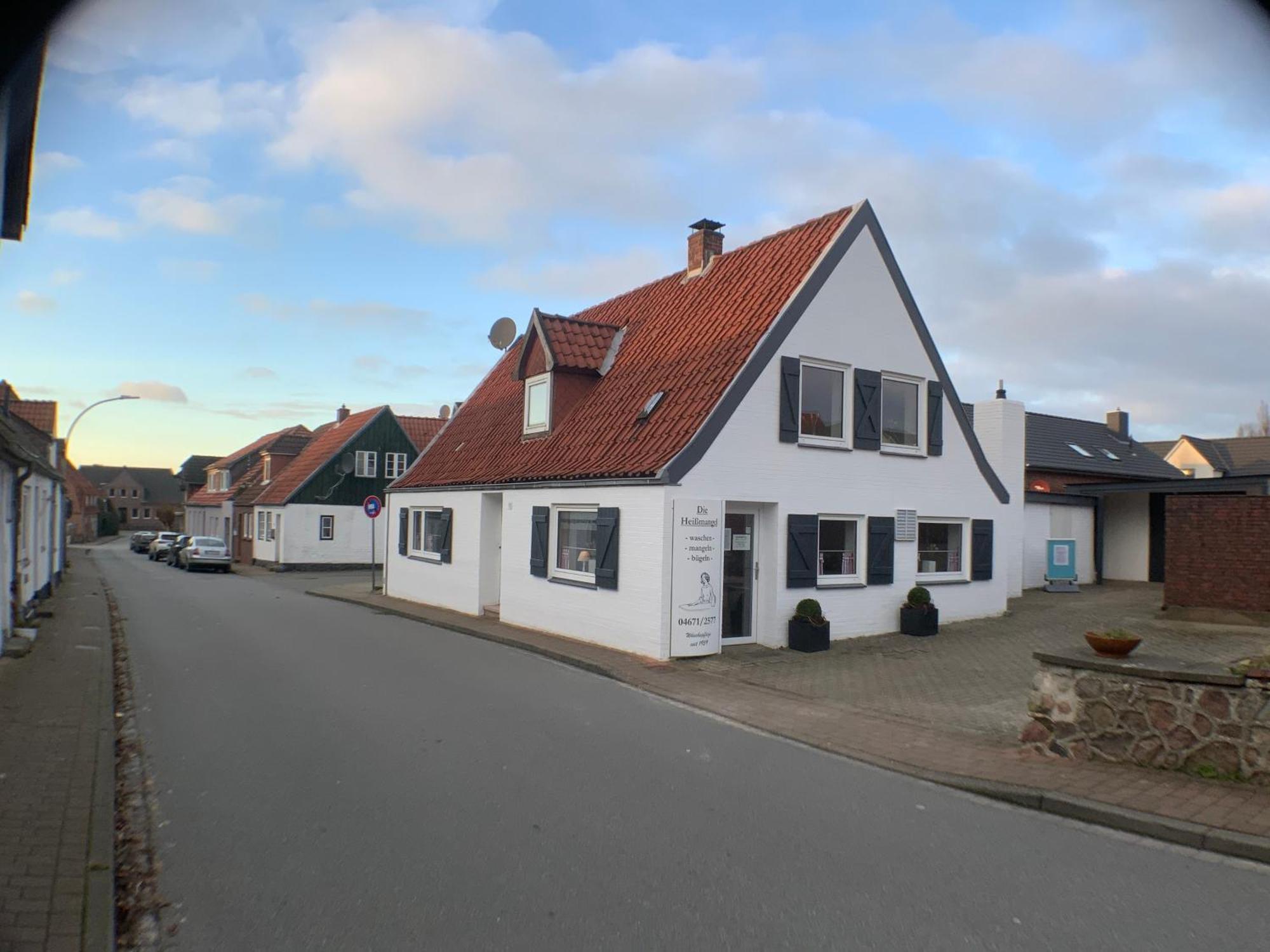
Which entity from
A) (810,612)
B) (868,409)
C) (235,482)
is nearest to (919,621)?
(810,612)

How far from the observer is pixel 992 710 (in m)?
9.93

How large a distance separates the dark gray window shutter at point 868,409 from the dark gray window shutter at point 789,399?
4.79 ft

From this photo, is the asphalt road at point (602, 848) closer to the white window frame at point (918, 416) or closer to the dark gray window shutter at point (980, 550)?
the white window frame at point (918, 416)

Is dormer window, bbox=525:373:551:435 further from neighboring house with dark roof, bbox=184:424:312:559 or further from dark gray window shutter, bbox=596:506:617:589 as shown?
neighboring house with dark roof, bbox=184:424:312:559

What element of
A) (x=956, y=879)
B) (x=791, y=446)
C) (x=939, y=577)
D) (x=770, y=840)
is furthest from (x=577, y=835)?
(x=939, y=577)

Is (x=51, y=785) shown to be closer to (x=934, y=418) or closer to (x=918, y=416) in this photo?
(x=918, y=416)

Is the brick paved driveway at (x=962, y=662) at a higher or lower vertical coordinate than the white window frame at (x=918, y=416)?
lower

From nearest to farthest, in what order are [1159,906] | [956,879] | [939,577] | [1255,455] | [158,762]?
[1159,906]
[956,879]
[158,762]
[939,577]
[1255,455]

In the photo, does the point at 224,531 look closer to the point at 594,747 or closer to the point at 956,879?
the point at 594,747

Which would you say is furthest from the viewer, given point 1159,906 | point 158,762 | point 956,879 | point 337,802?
point 158,762

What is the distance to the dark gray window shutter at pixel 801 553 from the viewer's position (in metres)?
14.4

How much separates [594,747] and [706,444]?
608 centimetres

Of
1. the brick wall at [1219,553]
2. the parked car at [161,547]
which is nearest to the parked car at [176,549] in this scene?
the parked car at [161,547]

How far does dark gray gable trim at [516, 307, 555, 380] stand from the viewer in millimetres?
17844
